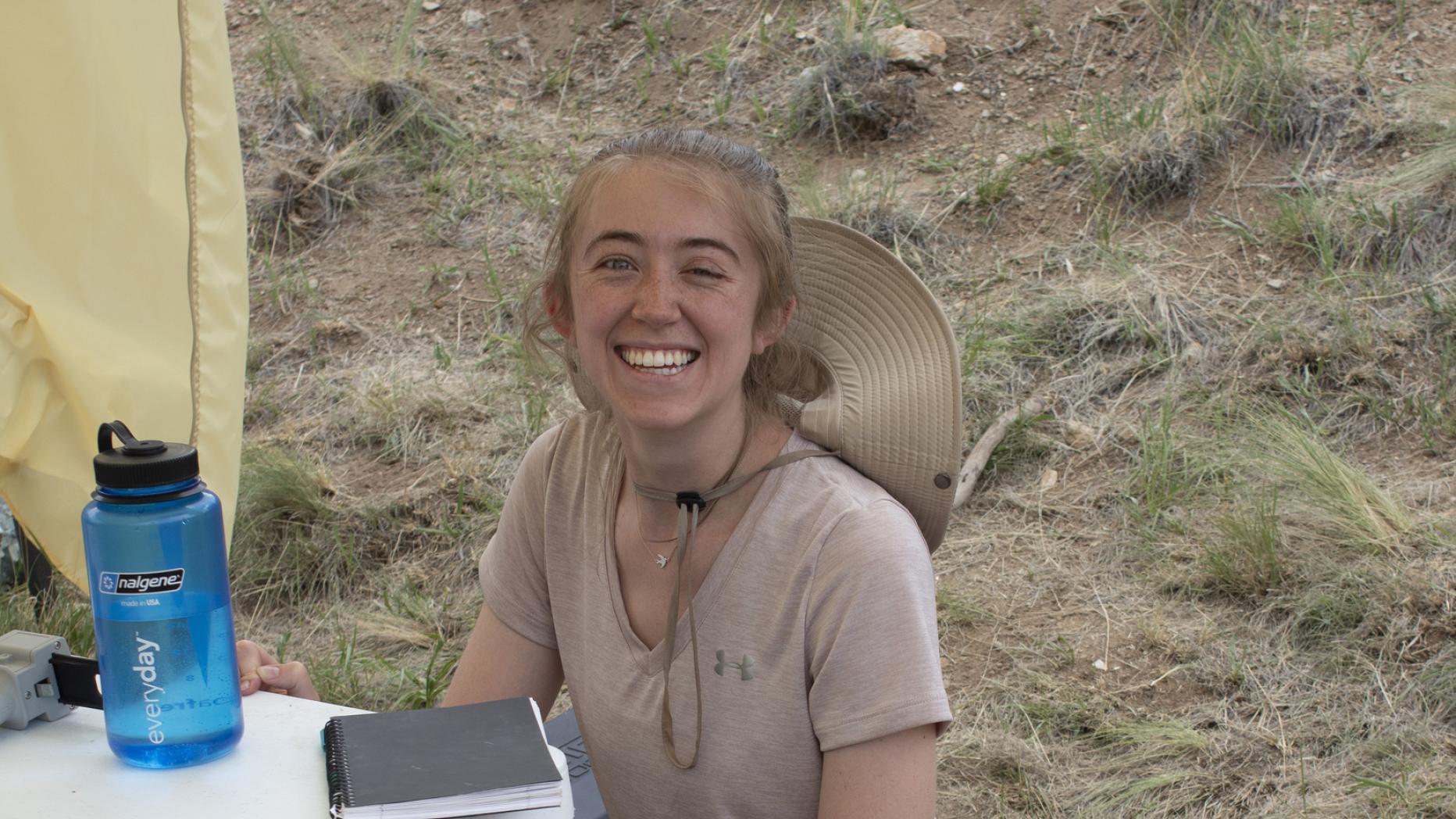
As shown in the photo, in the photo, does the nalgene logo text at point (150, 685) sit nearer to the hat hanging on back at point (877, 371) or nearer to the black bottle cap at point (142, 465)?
the black bottle cap at point (142, 465)

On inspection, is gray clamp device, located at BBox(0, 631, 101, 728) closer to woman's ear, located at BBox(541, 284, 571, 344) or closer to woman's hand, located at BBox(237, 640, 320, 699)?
woman's hand, located at BBox(237, 640, 320, 699)

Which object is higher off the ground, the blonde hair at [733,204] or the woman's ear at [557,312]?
the blonde hair at [733,204]

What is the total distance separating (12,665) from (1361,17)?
4.57m

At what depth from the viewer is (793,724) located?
162 cm

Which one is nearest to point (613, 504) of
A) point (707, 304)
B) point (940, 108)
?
point (707, 304)

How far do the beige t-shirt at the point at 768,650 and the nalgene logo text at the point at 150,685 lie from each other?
23.6 inches

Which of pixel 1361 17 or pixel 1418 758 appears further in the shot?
pixel 1361 17

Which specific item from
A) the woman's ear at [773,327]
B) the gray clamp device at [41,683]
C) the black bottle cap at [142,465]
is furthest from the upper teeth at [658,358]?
the gray clamp device at [41,683]

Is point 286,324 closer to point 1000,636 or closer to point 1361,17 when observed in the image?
point 1000,636

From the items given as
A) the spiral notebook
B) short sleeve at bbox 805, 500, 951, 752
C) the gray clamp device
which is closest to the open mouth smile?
short sleeve at bbox 805, 500, 951, 752

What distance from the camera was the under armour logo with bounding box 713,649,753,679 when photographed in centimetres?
164

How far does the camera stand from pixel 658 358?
1692 millimetres

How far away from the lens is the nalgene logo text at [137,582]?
124 centimetres

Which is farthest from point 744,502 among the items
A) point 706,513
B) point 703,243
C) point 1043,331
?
point 1043,331
